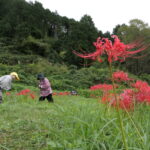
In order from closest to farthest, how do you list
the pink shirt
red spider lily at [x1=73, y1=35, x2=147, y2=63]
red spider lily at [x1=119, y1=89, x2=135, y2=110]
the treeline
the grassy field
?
red spider lily at [x1=73, y1=35, x2=147, y2=63], the grassy field, red spider lily at [x1=119, y1=89, x2=135, y2=110], the pink shirt, the treeline

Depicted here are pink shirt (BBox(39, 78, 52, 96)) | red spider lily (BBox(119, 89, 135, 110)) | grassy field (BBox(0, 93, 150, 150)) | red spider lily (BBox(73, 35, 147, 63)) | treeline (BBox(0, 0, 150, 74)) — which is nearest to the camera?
red spider lily (BBox(73, 35, 147, 63))

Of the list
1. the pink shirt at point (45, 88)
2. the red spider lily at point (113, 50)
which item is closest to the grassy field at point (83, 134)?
the red spider lily at point (113, 50)

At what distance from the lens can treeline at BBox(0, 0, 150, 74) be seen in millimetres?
28344

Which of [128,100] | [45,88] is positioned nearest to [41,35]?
[45,88]

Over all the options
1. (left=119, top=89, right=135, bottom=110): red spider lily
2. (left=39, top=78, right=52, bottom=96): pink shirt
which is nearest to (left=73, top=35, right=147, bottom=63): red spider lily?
(left=119, top=89, right=135, bottom=110): red spider lily

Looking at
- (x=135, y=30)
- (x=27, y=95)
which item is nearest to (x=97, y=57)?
(x=27, y=95)

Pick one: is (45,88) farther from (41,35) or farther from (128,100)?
(41,35)

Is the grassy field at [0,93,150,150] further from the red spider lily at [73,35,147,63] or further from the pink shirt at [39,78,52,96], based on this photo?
the pink shirt at [39,78,52,96]

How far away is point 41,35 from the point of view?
1341 inches

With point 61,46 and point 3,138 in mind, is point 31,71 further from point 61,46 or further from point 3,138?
point 3,138

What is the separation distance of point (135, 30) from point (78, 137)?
28.5m

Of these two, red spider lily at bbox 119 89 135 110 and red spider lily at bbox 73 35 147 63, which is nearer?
red spider lily at bbox 73 35 147 63

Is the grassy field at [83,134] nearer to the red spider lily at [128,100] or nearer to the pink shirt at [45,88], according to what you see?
the red spider lily at [128,100]

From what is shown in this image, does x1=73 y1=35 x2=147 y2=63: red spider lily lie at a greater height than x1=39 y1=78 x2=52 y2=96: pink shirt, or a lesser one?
greater
